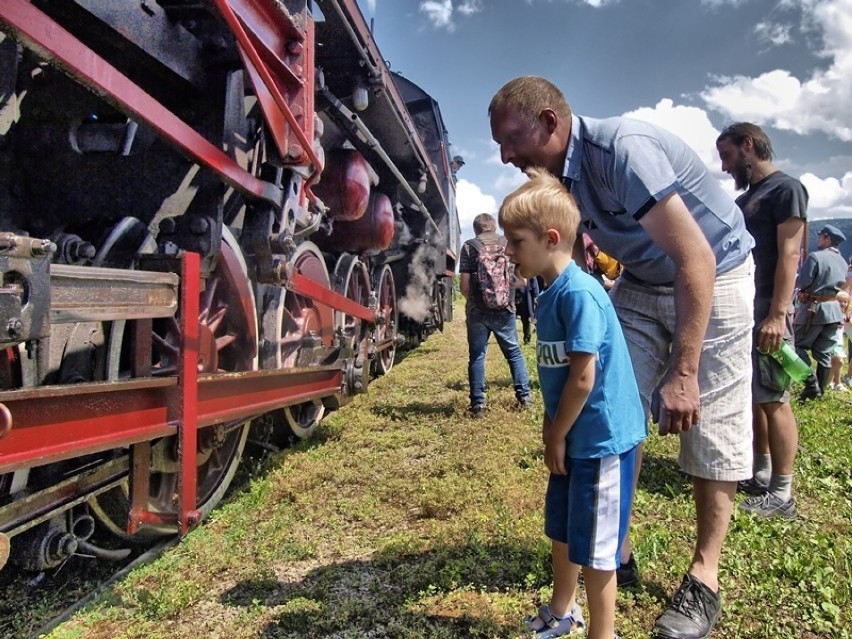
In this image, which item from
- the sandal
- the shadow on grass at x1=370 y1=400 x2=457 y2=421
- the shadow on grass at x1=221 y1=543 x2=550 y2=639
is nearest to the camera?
the sandal

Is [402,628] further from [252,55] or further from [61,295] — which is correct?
[252,55]

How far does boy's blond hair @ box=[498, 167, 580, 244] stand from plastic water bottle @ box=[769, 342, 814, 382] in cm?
167

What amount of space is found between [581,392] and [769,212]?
78.4 inches

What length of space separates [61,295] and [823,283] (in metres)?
6.30

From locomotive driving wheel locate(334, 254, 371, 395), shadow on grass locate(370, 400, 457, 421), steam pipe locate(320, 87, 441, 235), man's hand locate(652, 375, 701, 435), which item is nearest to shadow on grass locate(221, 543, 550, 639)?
man's hand locate(652, 375, 701, 435)

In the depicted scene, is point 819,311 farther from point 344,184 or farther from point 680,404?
point 680,404

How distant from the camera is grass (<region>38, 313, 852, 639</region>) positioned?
6.55ft

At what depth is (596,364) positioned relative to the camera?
163 centimetres

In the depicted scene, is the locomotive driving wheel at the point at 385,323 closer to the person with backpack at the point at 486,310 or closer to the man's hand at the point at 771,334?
the person with backpack at the point at 486,310

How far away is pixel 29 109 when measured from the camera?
2.32 m

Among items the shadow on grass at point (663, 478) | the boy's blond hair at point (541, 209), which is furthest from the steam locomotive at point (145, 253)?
the shadow on grass at point (663, 478)

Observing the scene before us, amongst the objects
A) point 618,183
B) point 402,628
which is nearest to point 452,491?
point 402,628

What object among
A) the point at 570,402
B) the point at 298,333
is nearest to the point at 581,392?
the point at 570,402

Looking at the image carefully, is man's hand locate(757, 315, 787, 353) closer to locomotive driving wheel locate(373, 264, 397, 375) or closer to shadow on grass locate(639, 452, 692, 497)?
shadow on grass locate(639, 452, 692, 497)
